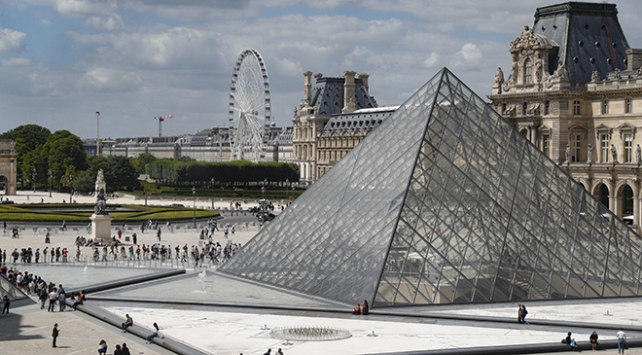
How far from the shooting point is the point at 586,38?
71.9 m

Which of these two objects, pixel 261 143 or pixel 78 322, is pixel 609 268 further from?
pixel 261 143


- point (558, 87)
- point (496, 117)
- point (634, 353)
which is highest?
point (558, 87)

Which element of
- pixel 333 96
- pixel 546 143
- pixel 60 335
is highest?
pixel 333 96

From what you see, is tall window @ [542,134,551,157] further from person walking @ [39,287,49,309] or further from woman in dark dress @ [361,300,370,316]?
person walking @ [39,287,49,309]

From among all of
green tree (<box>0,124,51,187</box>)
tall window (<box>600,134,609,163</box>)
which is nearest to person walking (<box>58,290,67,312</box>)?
tall window (<box>600,134,609,163</box>)

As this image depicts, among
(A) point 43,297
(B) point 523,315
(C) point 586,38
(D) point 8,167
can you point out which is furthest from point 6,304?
(D) point 8,167

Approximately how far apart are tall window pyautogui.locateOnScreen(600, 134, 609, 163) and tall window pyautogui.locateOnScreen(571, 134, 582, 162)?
1.75 metres

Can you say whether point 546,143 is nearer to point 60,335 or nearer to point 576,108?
point 576,108

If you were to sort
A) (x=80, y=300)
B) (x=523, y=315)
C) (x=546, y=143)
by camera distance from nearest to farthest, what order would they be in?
(x=523, y=315) → (x=80, y=300) → (x=546, y=143)

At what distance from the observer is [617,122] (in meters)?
67.8

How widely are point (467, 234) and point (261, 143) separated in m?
89.6

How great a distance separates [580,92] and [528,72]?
4.36 meters

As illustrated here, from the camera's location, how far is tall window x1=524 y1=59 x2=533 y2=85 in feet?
239

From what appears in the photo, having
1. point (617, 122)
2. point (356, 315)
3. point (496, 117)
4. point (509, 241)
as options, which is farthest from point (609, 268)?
point (617, 122)
